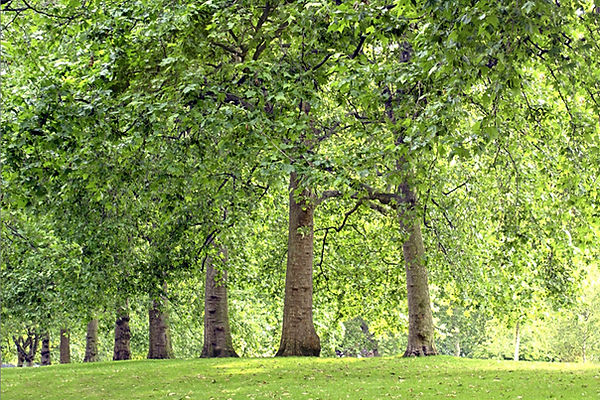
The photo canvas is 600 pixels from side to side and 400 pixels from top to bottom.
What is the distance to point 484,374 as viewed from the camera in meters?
14.1

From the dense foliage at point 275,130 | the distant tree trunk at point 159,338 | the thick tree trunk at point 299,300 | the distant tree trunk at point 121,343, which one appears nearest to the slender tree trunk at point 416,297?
the dense foliage at point 275,130

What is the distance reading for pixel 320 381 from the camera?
512 inches

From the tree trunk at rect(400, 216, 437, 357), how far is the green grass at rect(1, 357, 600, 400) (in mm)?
720

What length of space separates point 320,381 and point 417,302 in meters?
5.09

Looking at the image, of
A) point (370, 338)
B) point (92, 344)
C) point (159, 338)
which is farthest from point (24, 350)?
point (159, 338)

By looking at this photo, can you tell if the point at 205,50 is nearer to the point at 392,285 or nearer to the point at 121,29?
the point at 121,29

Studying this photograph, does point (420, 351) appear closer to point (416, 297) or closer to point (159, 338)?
point (416, 297)

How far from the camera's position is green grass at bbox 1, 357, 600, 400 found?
11422 mm

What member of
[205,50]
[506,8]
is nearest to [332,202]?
[205,50]

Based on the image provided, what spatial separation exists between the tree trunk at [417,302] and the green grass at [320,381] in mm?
720

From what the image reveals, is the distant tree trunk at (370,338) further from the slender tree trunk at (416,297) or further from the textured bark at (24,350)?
the slender tree trunk at (416,297)

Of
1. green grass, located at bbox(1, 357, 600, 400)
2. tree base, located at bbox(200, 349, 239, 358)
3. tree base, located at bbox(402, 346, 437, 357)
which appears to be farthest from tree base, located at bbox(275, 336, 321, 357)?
tree base, located at bbox(200, 349, 239, 358)

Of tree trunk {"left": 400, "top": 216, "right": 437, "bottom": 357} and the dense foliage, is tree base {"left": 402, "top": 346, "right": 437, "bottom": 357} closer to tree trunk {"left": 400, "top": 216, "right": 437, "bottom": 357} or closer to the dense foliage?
tree trunk {"left": 400, "top": 216, "right": 437, "bottom": 357}

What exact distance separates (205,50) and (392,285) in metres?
11.8
